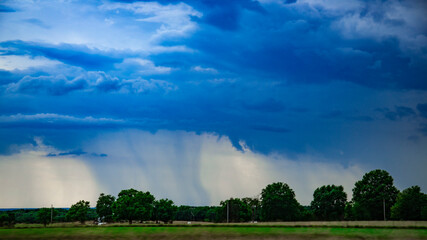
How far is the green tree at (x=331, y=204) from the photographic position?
17200 cm

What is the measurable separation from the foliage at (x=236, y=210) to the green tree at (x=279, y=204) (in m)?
17.2

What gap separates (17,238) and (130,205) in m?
72.2

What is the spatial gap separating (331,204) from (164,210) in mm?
63581

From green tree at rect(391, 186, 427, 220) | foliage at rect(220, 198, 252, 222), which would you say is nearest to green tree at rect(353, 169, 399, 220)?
green tree at rect(391, 186, 427, 220)

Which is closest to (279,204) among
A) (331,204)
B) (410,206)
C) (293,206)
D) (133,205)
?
(293,206)

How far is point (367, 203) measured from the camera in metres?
152

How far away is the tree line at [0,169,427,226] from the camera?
143 metres

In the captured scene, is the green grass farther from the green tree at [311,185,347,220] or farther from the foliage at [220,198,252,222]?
the foliage at [220,198,252,222]

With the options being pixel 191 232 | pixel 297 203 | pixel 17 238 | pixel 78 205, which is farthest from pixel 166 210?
pixel 17 238

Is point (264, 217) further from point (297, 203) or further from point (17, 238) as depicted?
point (17, 238)

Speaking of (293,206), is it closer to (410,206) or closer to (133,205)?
(410,206)

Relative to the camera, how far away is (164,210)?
6353 inches

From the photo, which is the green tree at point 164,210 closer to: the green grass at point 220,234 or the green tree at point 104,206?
the green tree at point 104,206

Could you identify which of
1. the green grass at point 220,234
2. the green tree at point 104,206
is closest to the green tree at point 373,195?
the green grass at point 220,234
